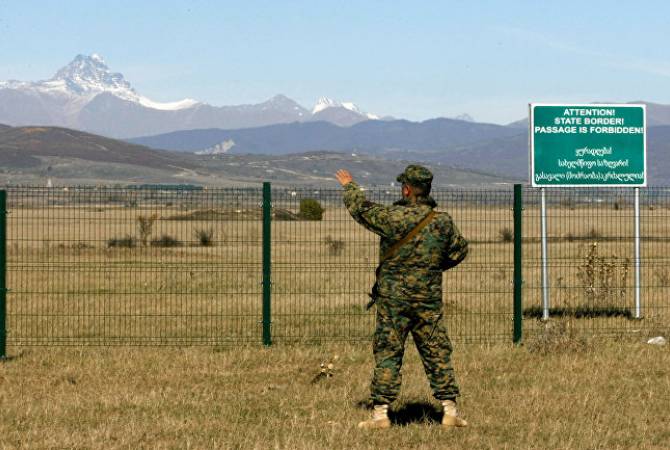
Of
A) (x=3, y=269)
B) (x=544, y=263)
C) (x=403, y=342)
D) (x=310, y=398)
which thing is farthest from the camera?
(x=544, y=263)

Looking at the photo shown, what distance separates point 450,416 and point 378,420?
67 cm

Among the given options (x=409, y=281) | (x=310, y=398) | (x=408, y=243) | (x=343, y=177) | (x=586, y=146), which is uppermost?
(x=586, y=146)

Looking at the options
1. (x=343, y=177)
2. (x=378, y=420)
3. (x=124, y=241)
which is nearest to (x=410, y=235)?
(x=343, y=177)

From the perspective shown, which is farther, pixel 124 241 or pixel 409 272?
pixel 124 241

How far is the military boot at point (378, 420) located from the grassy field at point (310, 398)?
74mm

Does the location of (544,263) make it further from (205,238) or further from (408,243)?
(205,238)

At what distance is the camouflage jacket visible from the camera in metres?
10.0

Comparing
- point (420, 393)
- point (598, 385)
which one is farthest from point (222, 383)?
point (598, 385)

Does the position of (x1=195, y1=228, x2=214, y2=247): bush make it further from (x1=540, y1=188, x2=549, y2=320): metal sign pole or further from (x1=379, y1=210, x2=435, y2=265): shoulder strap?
(x1=379, y1=210, x2=435, y2=265): shoulder strap

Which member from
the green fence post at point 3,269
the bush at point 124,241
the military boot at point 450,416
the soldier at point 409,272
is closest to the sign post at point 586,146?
the bush at point 124,241

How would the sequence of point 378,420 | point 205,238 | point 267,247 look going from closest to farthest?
point 378,420
point 267,247
point 205,238

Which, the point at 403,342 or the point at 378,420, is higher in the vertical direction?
the point at 403,342

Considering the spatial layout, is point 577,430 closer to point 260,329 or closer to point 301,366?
point 301,366

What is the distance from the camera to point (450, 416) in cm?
1055
